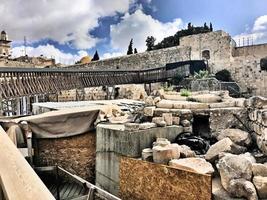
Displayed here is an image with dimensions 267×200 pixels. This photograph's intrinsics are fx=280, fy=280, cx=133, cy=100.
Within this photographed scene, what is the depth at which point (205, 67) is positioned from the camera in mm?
23531

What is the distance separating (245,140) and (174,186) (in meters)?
1.94

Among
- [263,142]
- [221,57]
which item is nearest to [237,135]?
[263,142]

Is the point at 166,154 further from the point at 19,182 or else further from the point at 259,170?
the point at 19,182

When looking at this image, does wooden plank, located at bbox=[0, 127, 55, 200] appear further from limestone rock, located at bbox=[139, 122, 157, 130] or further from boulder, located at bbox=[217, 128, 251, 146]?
boulder, located at bbox=[217, 128, 251, 146]

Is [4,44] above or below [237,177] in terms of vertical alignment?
above

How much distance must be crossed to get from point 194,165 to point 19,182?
11.7 ft

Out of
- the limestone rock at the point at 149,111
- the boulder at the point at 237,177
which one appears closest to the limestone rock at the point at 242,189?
the boulder at the point at 237,177

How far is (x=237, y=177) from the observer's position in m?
3.87

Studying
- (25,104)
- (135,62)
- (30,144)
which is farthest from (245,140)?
(135,62)

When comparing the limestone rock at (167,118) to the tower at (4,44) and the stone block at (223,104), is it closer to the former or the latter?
the stone block at (223,104)

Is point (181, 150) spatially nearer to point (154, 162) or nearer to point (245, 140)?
point (154, 162)

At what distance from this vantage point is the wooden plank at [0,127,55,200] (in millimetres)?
1197

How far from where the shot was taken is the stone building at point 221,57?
21.2 meters

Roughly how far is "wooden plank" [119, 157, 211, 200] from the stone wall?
6.60 feet
